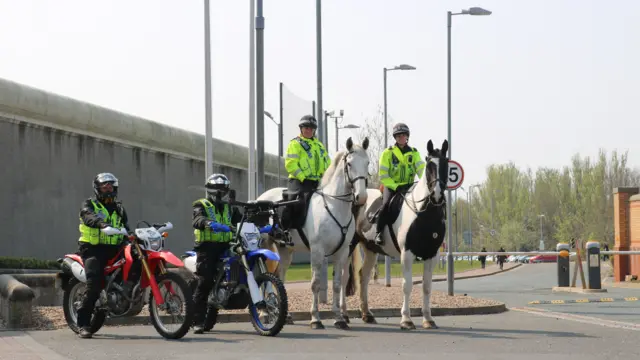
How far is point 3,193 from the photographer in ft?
93.8

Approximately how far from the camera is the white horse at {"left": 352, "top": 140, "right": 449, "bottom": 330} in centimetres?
1603

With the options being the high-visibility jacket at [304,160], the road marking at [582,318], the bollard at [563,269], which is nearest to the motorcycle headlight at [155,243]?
the high-visibility jacket at [304,160]

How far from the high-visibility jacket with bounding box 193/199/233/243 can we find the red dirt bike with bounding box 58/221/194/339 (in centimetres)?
52

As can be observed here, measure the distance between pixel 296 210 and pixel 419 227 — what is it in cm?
167

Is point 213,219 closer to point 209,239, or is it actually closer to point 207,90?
point 209,239

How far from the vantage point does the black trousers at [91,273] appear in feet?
47.5

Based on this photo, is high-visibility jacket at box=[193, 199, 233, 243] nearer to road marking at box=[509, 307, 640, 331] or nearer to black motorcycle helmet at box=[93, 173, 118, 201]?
black motorcycle helmet at box=[93, 173, 118, 201]

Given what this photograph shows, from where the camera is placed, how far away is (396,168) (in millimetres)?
17141

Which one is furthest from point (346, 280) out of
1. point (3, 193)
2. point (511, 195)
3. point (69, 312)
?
point (511, 195)

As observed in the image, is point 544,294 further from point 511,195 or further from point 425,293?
point 511,195

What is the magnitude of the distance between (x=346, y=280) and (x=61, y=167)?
596 inches

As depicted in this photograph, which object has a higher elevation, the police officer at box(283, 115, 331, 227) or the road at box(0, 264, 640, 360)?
the police officer at box(283, 115, 331, 227)

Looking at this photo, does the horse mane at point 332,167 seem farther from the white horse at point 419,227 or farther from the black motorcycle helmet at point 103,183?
the black motorcycle helmet at point 103,183

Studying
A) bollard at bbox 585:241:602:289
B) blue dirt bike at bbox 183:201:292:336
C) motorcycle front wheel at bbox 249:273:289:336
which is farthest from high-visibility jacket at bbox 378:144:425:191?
bollard at bbox 585:241:602:289
